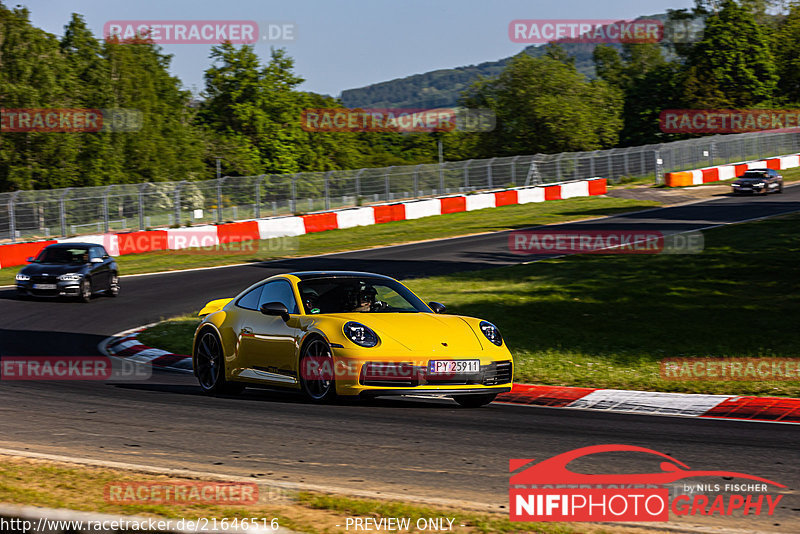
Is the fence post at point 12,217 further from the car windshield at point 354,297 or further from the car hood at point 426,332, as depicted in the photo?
the car hood at point 426,332

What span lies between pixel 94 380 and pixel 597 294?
27.9 feet

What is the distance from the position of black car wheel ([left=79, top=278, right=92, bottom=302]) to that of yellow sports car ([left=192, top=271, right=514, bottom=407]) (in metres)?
10.7

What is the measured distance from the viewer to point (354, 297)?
10195mm

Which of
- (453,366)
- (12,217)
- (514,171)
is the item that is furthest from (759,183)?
(453,366)

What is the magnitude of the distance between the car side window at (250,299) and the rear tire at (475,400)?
2514mm

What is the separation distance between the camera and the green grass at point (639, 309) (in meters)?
11.7

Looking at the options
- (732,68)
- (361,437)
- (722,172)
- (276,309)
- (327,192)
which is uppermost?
(732,68)

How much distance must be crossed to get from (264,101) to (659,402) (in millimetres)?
76283

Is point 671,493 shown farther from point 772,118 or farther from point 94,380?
point 772,118

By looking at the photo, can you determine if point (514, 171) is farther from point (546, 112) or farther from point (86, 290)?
point (546, 112)

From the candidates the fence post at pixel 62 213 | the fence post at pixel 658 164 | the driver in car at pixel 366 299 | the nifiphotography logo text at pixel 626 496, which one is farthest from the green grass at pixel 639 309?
the fence post at pixel 658 164

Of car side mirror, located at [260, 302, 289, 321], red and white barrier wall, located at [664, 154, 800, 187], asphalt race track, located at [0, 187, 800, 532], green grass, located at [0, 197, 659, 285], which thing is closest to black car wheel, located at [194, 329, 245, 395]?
asphalt race track, located at [0, 187, 800, 532]

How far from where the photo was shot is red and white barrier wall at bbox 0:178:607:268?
30.9m

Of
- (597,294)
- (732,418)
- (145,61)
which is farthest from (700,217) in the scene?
(145,61)
